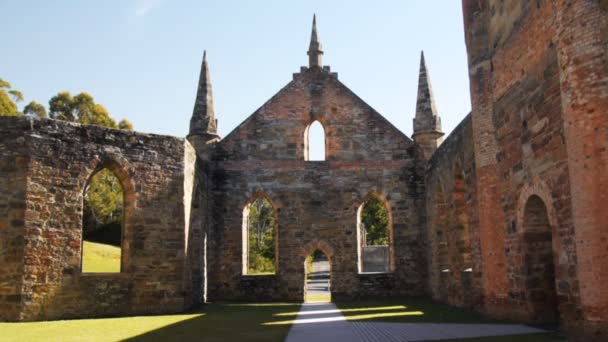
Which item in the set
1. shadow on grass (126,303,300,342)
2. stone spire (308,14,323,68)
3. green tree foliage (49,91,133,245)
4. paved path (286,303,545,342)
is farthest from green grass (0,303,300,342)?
green tree foliage (49,91,133,245)

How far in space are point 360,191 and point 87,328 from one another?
11.5 meters

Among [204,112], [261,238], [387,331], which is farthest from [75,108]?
[387,331]

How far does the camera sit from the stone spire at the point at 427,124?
2094 centimetres

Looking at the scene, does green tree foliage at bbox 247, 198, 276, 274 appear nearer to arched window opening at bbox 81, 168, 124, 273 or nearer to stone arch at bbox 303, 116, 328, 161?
arched window opening at bbox 81, 168, 124, 273

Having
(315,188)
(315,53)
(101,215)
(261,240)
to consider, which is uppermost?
(315,53)

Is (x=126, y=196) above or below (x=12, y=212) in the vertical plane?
above

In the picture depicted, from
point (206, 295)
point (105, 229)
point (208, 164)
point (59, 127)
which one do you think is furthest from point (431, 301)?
point (105, 229)

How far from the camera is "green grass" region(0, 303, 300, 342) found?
993 centimetres

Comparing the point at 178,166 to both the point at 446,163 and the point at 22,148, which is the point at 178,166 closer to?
the point at 22,148

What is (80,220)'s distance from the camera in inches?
546

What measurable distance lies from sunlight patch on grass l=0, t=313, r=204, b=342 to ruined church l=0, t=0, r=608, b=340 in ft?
3.43

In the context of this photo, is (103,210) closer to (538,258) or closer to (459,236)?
(459,236)

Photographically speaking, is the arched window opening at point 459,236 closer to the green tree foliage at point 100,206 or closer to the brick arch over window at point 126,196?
the brick arch over window at point 126,196

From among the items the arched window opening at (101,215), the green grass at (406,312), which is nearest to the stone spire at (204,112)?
the green grass at (406,312)
